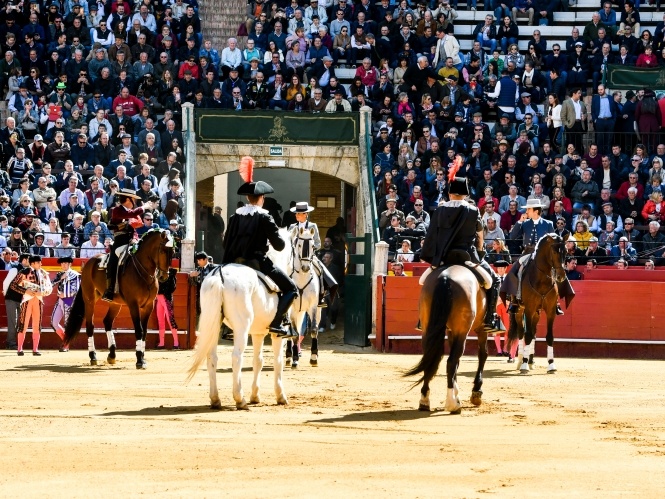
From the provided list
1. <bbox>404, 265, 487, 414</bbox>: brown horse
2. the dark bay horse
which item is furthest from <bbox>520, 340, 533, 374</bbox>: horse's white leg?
<bbox>404, 265, 487, 414</bbox>: brown horse

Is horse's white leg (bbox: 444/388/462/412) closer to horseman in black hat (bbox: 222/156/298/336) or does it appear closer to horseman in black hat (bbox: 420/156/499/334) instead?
horseman in black hat (bbox: 420/156/499/334)

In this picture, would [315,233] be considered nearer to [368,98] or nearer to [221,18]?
[368,98]

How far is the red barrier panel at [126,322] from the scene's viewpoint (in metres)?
19.8

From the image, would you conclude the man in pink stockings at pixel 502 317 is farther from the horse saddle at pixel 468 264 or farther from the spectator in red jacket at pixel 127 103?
the spectator in red jacket at pixel 127 103

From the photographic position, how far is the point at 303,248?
53.2 feet

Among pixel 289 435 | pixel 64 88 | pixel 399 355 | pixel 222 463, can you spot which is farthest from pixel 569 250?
pixel 222 463

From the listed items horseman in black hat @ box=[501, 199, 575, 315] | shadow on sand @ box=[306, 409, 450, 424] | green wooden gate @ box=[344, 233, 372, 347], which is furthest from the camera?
green wooden gate @ box=[344, 233, 372, 347]

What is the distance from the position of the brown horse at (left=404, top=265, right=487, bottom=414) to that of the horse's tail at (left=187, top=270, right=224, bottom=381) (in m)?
1.66

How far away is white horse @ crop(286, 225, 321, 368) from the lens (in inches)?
636

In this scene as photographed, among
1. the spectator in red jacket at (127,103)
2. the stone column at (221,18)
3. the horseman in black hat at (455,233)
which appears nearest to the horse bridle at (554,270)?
the horseman in black hat at (455,233)

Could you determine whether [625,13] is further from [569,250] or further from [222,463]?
[222,463]

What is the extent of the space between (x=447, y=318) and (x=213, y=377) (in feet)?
6.71

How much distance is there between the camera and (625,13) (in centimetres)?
2733

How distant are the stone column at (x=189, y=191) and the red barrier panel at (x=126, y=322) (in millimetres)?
376
